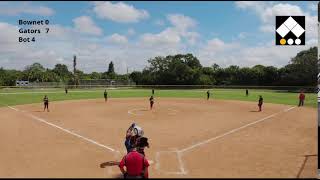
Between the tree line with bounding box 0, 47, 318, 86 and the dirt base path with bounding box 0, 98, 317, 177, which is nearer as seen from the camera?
the dirt base path with bounding box 0, 98, 317, 177

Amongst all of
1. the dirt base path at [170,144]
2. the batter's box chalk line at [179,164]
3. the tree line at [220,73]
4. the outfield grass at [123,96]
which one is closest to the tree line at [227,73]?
the tree line at [220,73]

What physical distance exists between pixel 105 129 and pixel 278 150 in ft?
39.2

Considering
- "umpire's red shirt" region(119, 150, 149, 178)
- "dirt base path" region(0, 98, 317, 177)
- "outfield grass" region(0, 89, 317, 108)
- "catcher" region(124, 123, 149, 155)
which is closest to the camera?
"umpire's red shirt" region(119, 150, 149, 178)

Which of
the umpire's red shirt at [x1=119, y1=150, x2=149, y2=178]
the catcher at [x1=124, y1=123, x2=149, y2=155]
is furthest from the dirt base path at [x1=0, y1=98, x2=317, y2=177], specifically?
the umpire's red shirt at [x1=119, y1=150, x2=149, y2=178]

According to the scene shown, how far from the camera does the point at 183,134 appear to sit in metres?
23.1

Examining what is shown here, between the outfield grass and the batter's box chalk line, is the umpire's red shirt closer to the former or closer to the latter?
the batter's box chalk line

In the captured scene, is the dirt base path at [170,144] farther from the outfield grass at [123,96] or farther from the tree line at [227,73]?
the tree line at [227,73]

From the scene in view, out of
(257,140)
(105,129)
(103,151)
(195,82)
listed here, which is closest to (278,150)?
(257,140)

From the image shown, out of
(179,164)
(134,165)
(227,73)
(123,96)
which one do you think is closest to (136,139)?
(134,165)

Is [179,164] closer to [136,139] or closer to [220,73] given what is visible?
[136,139]

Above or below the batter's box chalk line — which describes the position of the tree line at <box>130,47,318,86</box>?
above

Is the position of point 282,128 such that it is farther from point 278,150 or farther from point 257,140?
point 278,150

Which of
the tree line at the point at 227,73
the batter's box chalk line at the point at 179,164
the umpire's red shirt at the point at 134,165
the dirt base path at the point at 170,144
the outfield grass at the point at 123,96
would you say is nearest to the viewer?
the umpire's red shirt at the point at 134,165

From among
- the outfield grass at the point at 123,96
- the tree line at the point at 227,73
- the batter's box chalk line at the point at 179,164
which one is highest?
the tree line at the point at 227,73
